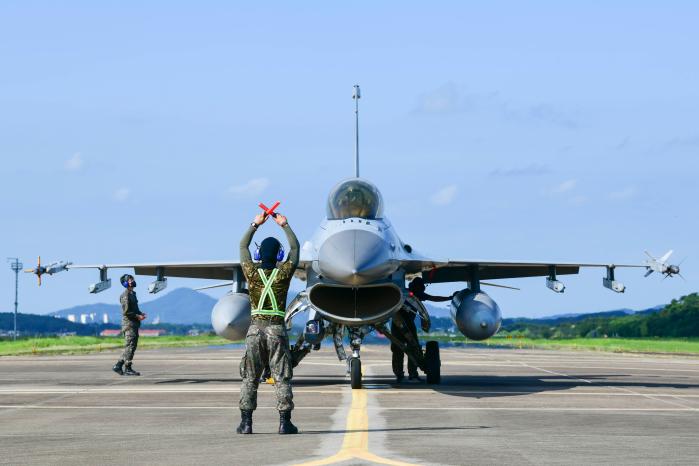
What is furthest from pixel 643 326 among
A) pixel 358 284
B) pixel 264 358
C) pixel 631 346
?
pixel 264 358

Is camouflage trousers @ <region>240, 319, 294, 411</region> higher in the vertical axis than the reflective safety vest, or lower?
lower

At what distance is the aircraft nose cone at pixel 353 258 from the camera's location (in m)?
17.4

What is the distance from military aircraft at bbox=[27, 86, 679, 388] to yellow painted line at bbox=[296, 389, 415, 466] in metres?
2.57

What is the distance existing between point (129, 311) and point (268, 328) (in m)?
13.1

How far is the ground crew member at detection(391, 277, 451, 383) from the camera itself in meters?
22.1

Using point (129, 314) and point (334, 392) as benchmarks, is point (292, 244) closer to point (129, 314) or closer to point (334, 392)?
point (334, 392)

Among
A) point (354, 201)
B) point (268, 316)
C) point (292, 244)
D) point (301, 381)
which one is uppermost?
point (354, 201)

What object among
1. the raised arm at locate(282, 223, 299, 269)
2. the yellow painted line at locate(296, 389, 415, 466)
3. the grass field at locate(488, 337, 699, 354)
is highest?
the raised arm at locate(282, 223, 299, 269)

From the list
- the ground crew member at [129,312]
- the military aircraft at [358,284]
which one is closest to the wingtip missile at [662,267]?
the military aircraft at [358,284]

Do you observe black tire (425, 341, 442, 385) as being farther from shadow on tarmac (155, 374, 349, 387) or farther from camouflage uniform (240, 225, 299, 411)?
camouflage uniform (240, 225, 299, 411)

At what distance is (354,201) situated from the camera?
65.3 ft

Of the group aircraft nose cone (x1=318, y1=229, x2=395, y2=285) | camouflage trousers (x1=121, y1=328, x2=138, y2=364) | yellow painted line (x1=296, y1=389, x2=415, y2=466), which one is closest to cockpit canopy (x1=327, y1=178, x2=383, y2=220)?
aircraft nose cone (x1=318, y1=229, x2=395, y2=285)

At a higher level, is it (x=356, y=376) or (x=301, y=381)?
(x=356, y=376)

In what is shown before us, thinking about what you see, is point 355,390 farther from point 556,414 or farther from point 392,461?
point 392,461
